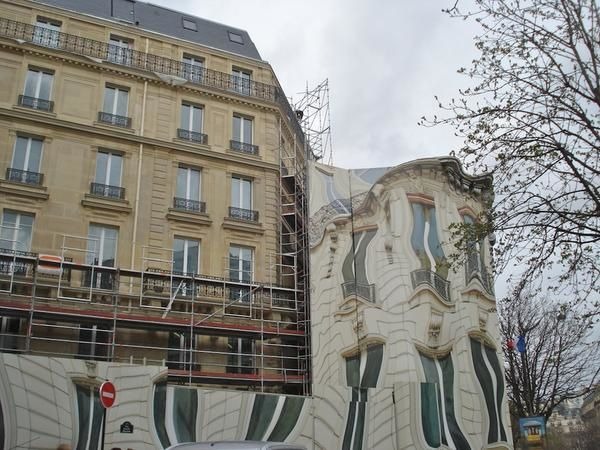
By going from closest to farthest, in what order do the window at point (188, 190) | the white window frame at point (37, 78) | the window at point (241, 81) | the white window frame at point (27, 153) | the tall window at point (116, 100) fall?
the white window frame at point (27, 153) < the white window frame at point (37, 78) < the window at point (188, 190) < the tall window at point (116, 100) < the window at point (241, 81)

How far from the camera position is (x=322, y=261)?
2141 cm

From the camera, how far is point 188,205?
70.7 feet

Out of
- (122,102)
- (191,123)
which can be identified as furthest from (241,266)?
(122,102)

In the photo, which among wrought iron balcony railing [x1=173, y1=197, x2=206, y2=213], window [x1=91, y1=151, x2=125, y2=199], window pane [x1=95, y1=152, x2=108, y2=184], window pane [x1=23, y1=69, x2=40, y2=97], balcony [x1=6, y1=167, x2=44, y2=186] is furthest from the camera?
wrought iron balcony railing [x1=173, y1=197, x2=206, y2=213]

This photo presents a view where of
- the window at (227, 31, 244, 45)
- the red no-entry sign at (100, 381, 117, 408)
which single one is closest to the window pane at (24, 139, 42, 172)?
the window at (227, 31, 244, 45)

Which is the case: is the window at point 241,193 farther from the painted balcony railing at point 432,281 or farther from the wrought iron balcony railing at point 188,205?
the painted balcony railing at point 432,281

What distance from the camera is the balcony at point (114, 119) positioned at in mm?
21641

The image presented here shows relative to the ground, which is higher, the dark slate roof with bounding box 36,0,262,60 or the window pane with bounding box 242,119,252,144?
the dark slate roof with bounding box 36,0,262,60

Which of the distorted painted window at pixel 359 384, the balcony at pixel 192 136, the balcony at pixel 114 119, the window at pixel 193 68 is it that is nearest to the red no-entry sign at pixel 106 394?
the distorted painted window at pixel 359 384

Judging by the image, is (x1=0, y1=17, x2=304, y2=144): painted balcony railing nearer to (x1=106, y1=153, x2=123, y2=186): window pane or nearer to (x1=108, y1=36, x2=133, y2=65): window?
(x1=108, y1=36, x2=133, y2=65): window

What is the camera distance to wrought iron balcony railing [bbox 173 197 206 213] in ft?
70.3

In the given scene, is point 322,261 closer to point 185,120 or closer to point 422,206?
point 422,206

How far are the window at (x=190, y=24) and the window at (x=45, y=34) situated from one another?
5834mm

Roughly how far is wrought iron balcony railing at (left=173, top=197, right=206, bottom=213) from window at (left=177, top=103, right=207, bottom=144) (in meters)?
2.51
